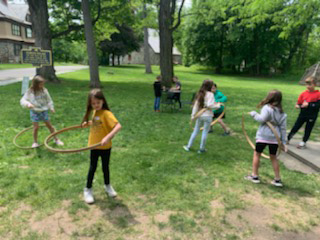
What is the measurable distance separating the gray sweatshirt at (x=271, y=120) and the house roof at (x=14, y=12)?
46.2 m

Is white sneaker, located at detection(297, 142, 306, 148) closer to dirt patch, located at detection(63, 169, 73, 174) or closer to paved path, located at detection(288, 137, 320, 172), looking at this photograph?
paved path, located at detection(288, 137, 320, 172)

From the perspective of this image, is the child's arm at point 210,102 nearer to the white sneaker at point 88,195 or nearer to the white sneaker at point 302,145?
the white sneaker at point 302,145

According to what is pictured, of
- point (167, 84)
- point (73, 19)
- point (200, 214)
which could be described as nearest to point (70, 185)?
point (200, 214)

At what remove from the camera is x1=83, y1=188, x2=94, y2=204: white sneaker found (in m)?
3.68

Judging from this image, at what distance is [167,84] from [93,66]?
185 inches

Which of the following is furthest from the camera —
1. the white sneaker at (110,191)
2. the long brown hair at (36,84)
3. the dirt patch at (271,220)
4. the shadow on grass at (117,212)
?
the long brown hair at (36,84)

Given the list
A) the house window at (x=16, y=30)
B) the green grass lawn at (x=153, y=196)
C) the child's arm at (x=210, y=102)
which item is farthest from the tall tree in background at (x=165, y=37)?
the house window at (x=16, y=30)

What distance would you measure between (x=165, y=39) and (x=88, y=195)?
1281cm

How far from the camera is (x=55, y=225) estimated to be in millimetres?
3188

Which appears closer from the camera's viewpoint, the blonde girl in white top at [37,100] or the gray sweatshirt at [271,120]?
the gray sweatshirt at [271,120]

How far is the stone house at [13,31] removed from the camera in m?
39.7

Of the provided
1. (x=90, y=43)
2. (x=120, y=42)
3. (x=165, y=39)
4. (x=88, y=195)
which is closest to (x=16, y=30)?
(x=120, y=42)

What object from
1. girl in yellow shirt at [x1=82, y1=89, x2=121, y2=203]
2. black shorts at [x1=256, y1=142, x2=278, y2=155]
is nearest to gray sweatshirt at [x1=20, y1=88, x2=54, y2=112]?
girl in yellow shirt at [x1=82, y1=89, x2=121, y2=203]

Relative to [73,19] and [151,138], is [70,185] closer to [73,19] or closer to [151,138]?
[151,138]
